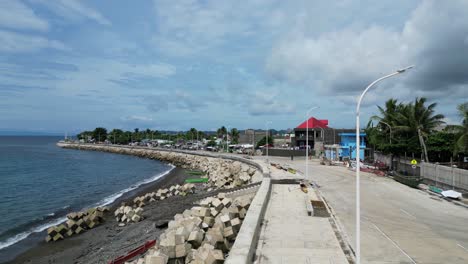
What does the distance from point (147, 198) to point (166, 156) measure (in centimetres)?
5447

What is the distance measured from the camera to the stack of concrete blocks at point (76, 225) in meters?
20.9

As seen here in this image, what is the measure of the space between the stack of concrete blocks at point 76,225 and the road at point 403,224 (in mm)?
17166

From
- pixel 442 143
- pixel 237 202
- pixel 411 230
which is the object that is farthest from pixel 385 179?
pixel 237 202

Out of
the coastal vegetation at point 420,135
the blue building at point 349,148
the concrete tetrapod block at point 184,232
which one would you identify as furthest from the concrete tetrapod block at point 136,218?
the blue building at point 349,148

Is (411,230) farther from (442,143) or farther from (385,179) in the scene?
(442,143)

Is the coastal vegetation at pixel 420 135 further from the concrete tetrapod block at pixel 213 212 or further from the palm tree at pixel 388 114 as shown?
the concrete tetrapod block at pixel 213 212

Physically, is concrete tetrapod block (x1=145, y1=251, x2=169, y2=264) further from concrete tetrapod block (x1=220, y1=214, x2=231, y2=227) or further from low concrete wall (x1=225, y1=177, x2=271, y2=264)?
concrete tetrapod block (x1=220, y1=214, x2=231, y2=227)

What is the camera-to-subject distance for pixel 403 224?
16.7 meters

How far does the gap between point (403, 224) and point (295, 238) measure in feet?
24.4

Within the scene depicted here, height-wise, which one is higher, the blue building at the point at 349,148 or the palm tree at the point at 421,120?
the palm tree at the point at 421,120

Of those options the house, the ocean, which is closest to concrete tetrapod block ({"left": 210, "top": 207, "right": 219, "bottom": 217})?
the ocean

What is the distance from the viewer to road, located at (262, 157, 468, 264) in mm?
12203

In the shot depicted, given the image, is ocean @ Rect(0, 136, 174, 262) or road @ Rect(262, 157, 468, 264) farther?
ocean @ Rect(0, 136, 174, 262)

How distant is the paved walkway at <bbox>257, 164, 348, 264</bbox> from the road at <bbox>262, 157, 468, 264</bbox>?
117 cm
